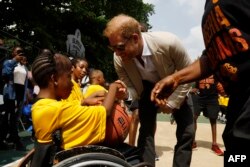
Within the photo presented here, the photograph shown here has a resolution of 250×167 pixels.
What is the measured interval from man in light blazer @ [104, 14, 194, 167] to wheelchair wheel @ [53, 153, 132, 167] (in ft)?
2.29

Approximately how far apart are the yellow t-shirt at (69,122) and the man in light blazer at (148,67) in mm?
589

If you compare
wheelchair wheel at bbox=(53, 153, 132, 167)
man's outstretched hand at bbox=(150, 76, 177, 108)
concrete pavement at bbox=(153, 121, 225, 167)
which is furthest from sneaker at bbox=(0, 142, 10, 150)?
man's outstretched hand at bbox=(150, 76, 177, 108)

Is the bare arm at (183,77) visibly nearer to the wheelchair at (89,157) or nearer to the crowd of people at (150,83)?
the crowd of people at (150,83)

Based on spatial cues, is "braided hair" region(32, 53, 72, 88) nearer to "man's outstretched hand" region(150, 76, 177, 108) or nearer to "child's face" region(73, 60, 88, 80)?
"man's outstretched hand" region(150, 76, 177, 108)

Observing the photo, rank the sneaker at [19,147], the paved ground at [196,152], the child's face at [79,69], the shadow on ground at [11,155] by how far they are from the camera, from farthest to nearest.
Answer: the sneaker at [19,147] < the paved ground at [196,152] < the shadow on ground at [11,155] < the child's face at [79,69]

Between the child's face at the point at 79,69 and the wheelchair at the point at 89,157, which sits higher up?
the child's face at the point at 79,69

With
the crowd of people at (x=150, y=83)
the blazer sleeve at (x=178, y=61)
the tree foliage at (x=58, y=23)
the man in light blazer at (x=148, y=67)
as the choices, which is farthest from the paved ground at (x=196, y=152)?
the tree foliage at (x=58, y=23)

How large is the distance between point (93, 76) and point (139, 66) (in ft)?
6.20

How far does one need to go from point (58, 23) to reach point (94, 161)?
17.3m

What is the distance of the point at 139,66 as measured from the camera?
3.26 meters

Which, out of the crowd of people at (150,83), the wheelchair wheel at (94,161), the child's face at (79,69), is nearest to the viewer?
the crowd of people at (150,83)

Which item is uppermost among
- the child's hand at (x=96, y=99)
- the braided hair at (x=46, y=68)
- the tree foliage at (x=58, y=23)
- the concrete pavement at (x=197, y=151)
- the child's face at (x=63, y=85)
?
the tree foliage at (x=58, y=23)

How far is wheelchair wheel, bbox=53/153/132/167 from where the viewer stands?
2203mm

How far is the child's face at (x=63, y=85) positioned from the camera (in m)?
2.62
